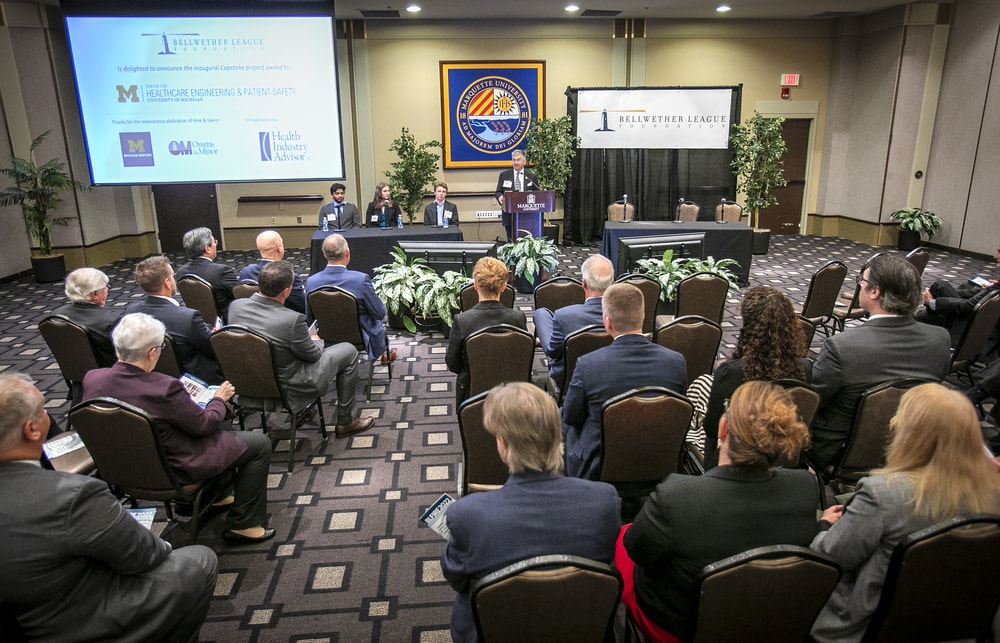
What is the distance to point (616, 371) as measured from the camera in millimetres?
2723

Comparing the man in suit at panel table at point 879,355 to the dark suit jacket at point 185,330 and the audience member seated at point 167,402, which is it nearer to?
the audience member seated at point 167,402

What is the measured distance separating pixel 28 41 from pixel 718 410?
33.9ft

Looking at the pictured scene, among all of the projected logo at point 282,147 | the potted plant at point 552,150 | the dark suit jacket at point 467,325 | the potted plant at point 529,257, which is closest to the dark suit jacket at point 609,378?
the dark suit jacket at point 467,325

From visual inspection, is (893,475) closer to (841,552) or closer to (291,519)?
(841,552)

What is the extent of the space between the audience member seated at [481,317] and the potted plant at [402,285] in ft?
7.68

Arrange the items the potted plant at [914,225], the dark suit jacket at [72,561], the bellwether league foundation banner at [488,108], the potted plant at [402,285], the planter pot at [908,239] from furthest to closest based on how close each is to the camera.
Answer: the bellwether league foundation banner at [488,108] < the planter pot at [908,239] < the potted plant at [914,225] < the potted plant at [402,285] < the dark suit jacket at [72,561]

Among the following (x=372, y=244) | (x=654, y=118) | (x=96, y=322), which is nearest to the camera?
(x=96, y=322)

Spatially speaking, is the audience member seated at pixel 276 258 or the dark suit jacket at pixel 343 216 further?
the dark suit jacket at pixel 343 216

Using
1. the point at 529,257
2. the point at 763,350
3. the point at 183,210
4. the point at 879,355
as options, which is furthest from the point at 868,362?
the point at 183,210

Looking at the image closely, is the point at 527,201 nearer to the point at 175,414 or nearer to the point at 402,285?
the point at 402,285

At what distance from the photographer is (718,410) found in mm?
2719

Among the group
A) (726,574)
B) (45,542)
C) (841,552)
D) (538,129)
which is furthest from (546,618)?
(538,129)

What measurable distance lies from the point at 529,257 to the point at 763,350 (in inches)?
174

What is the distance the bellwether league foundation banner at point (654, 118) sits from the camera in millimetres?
10305
